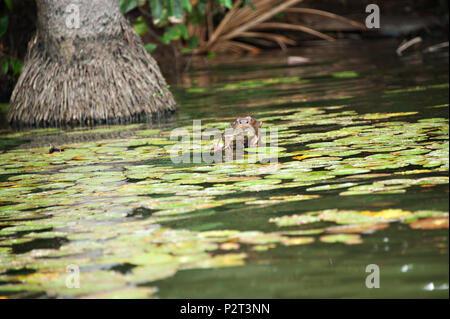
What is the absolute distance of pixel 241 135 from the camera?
416cm

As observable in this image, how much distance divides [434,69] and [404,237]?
5.58m

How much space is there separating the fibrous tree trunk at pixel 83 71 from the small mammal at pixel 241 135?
5.69ft

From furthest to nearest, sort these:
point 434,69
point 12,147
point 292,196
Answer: point 434,69 < point 12,147 < point 292,196

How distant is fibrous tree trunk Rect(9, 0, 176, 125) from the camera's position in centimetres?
559

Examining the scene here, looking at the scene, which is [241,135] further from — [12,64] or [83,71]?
[12,64]

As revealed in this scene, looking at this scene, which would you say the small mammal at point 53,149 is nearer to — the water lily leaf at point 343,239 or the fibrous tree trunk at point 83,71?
the fibrous tree trunk at point 83,71

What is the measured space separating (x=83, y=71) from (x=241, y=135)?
77.3 inches

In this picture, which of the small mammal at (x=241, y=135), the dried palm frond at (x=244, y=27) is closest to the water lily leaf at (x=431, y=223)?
the small mammal at (x=241, y=135)

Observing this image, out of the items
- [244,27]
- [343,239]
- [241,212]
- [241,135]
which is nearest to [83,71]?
[241,135]

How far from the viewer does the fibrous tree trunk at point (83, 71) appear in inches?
220

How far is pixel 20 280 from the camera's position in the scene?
207cm

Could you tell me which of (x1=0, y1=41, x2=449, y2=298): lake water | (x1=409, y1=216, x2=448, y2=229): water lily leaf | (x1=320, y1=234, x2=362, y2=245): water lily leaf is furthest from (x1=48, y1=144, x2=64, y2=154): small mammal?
(x1=409, y1=216, x2=448, y2=229): water lily leaf

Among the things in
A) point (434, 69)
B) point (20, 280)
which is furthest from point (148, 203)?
point (434, 69)

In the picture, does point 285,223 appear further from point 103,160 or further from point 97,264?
point 103,160
